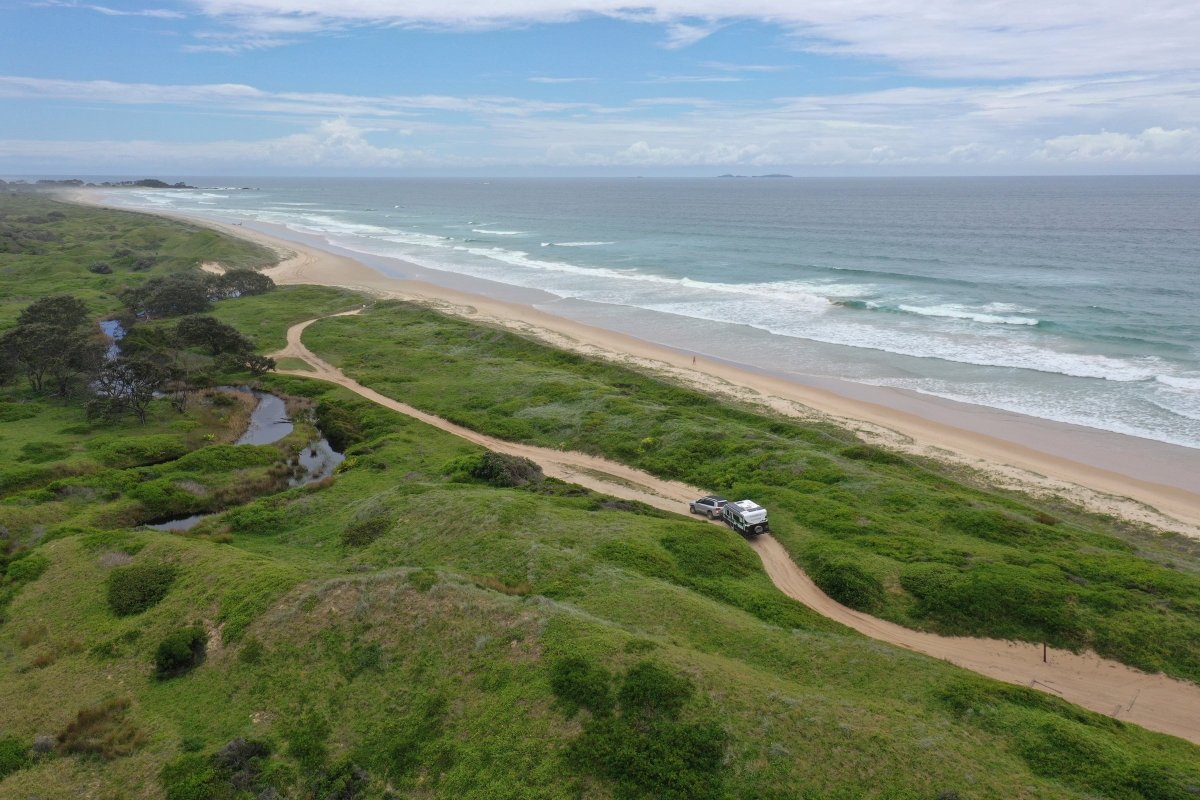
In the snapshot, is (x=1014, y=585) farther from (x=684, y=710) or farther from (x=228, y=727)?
(x=228, y=727)

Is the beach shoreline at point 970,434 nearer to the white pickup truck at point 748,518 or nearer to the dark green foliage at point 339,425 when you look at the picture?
the white pickup truck at point 748,518

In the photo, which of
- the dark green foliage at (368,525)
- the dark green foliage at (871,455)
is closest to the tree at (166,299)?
the dark green foliage at (368,525)

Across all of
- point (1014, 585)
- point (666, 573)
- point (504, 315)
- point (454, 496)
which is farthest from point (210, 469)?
point (504, 315)

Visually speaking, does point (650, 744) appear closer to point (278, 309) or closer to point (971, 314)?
point (971, 314)

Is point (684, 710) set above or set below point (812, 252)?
below

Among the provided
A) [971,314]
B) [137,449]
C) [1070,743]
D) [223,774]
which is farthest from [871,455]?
[971,314]

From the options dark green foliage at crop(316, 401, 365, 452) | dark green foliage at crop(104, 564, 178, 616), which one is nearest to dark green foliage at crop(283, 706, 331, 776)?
dark green foliage at crop(104, 564, 178, 616)
